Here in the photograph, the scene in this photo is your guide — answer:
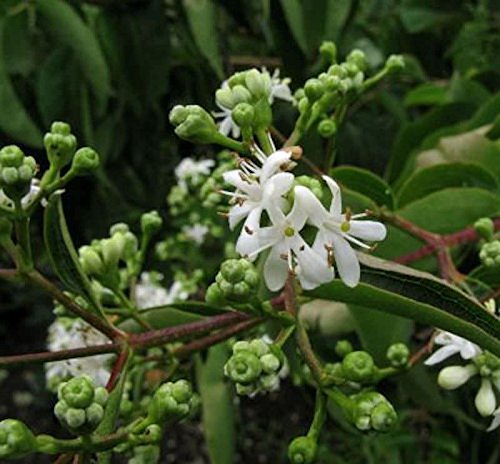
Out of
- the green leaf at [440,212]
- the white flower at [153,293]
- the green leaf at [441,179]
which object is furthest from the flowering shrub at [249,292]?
the white flower at [153,293]

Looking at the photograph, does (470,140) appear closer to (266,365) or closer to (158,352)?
(158,352)

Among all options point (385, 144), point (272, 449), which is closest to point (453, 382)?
point (385, 144)

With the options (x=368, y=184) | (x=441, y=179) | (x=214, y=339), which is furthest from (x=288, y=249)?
(x=441, y=179)

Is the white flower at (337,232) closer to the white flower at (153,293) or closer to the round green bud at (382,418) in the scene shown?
the round green bud at (382,418)

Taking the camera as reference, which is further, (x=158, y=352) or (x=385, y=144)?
(x=385, y=144)

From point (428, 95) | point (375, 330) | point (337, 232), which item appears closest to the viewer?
point (337, 232)

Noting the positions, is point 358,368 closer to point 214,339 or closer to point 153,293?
point 214,339
